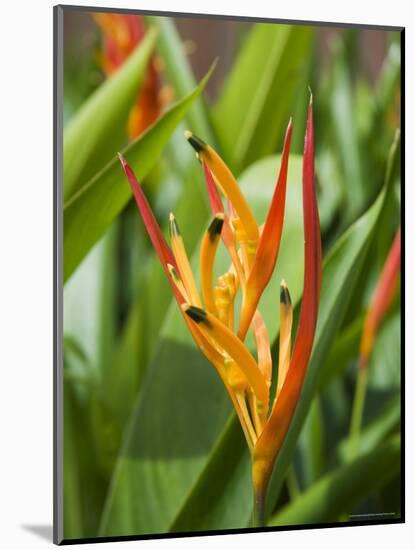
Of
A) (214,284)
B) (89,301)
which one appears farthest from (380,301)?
(89,301)

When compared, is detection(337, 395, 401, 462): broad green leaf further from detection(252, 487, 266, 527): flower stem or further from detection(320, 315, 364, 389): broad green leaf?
detection(252, 487, 266, 527): flower stem

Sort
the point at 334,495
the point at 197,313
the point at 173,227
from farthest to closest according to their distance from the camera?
the point at 334,495 < the point at 173,227 < the point at 197,313

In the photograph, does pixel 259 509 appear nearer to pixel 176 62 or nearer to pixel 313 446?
pixel 313 446

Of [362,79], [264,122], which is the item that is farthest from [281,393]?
[362,79]

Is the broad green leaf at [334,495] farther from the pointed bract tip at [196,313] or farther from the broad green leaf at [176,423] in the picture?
the pointed bract tip at [196,313]

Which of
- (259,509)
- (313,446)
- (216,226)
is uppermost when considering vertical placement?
(216,226)

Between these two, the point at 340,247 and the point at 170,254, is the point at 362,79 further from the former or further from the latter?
the point at 170,254
